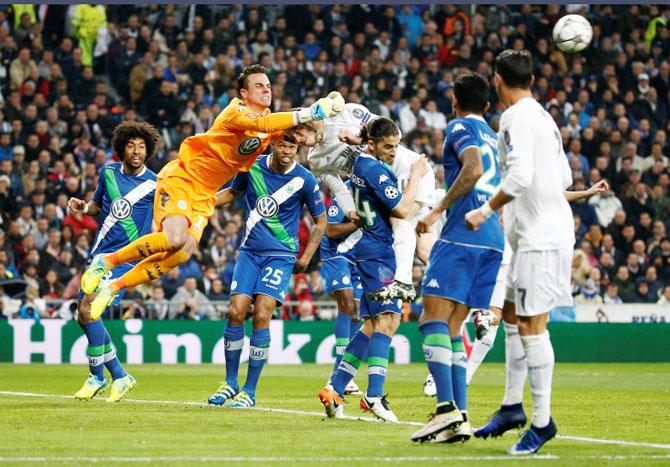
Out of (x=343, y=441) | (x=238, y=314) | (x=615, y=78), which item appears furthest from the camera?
(x=615, y=78)

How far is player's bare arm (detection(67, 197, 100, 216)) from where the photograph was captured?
12812 millimetres

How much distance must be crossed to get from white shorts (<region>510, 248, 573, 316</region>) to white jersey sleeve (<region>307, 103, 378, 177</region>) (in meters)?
4.66

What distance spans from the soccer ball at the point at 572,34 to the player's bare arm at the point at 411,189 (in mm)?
5012

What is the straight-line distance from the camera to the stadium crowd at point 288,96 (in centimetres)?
2297

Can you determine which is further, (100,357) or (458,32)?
(458,32)

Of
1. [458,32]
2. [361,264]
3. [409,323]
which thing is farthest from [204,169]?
[458,32]

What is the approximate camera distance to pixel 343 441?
8711 millimetres

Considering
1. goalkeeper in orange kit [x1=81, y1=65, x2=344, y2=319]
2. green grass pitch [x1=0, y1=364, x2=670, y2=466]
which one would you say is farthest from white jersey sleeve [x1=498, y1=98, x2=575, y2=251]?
goalkeeper in orange kit [x1=81, y1=65, x2=344, y2=319]

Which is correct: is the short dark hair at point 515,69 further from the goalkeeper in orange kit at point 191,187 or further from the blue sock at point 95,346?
the blue sock at point 95,346

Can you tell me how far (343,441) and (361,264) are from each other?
103 inches

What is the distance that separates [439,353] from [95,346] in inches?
197

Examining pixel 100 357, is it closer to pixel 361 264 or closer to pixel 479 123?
pixel 361 264

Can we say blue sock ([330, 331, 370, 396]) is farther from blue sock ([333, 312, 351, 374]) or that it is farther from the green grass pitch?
blue sock ([333, 312, 351, 374])

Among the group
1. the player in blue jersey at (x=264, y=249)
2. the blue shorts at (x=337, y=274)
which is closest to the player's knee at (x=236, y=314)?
the player in blue jersey at (x=264, y=249)
